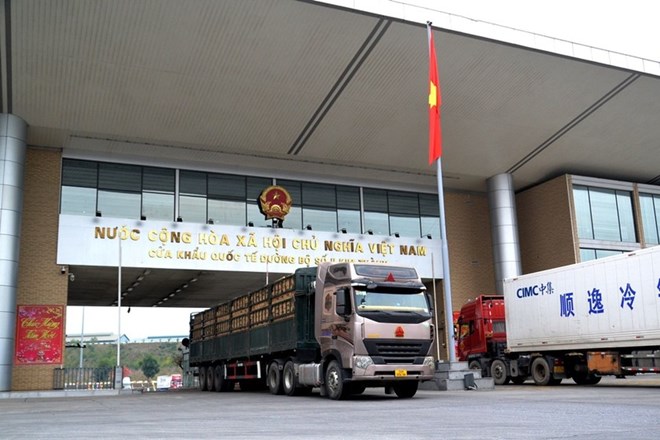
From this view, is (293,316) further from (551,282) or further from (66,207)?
(66,207)

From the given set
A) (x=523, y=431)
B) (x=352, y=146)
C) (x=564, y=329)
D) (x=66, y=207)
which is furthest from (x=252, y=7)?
(x=523, y=431)

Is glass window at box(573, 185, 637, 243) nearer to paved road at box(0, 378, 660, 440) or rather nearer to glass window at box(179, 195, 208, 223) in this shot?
glass window at box(179, 195, 208, 223)

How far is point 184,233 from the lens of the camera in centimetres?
2909

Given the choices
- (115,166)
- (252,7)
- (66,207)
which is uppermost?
(252,7)

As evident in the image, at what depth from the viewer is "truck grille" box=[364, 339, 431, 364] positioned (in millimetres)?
14648

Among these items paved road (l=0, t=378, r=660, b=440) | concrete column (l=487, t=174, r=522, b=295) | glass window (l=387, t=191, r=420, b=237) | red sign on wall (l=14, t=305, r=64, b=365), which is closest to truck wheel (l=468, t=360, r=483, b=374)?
concrete column (l=487, t=174, r=522, b=295)

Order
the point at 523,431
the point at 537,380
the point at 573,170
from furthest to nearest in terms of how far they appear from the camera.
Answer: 1. the point at 573,170
2. the point at 537,380
3. the point at 523,431

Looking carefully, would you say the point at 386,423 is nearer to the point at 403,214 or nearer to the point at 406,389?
the point at 406,389

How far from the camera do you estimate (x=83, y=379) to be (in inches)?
1019

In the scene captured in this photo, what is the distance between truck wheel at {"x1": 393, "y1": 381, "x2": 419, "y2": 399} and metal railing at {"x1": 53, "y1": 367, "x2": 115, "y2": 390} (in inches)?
558

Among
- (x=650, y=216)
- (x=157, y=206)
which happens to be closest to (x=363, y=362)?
(x=157, y=206)

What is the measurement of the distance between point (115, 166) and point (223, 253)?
6014 mm

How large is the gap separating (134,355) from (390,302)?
369ft

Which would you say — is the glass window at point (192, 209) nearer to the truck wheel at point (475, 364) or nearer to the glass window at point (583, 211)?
the truck wheel at point (475, 364)
